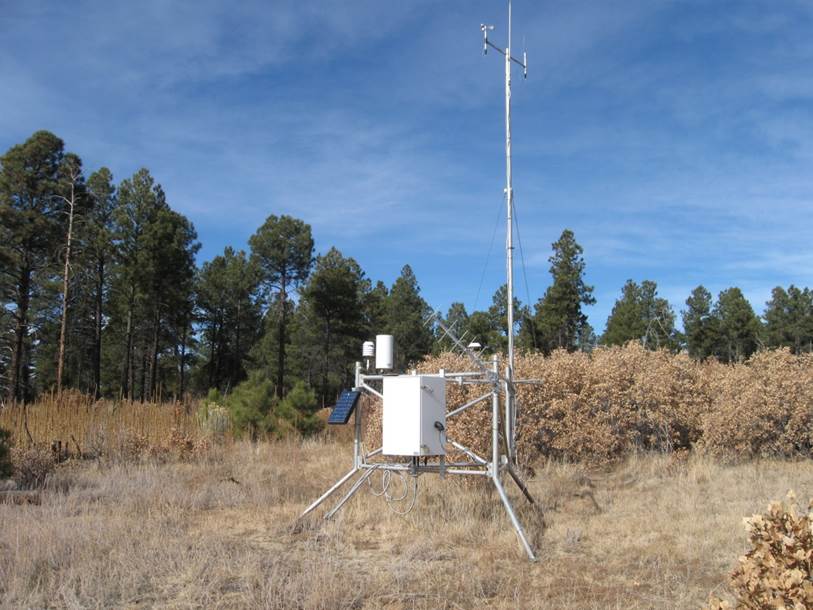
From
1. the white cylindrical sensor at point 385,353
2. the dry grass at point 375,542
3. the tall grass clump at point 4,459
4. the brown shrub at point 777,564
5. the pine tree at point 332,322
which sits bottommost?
the dry grass at point 375,542

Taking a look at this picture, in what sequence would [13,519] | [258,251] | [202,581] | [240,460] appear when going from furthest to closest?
1. [258,251]
2. [240,460]
3. [13,519]
4. [202,581]

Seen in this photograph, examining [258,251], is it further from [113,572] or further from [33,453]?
[113,572]

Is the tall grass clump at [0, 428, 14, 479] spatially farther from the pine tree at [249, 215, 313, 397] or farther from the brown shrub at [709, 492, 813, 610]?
the pine tree at [249, 215, 313, 397]

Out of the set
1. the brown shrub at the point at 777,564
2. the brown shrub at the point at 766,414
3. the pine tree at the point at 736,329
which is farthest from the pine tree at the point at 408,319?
the brown shrub at the point at 777,564

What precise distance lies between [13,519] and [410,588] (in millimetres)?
4331

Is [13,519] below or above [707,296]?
below

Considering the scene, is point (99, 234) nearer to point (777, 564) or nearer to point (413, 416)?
point (413, 416)

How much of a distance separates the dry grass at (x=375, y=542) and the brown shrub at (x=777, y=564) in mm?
1989

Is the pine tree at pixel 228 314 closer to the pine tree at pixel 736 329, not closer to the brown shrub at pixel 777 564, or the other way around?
the pine tree at pixel 736 329

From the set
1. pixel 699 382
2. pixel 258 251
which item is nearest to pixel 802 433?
pixel 699 382

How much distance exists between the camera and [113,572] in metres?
5.28

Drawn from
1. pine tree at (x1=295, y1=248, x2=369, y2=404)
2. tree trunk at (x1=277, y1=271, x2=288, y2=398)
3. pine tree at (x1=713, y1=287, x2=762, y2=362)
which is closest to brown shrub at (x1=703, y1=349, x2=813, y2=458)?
pine tree at (x1=295, y1=248, x2=369, y2=404)

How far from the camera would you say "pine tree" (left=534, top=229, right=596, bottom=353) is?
117ft

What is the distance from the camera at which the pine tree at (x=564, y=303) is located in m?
35.8
